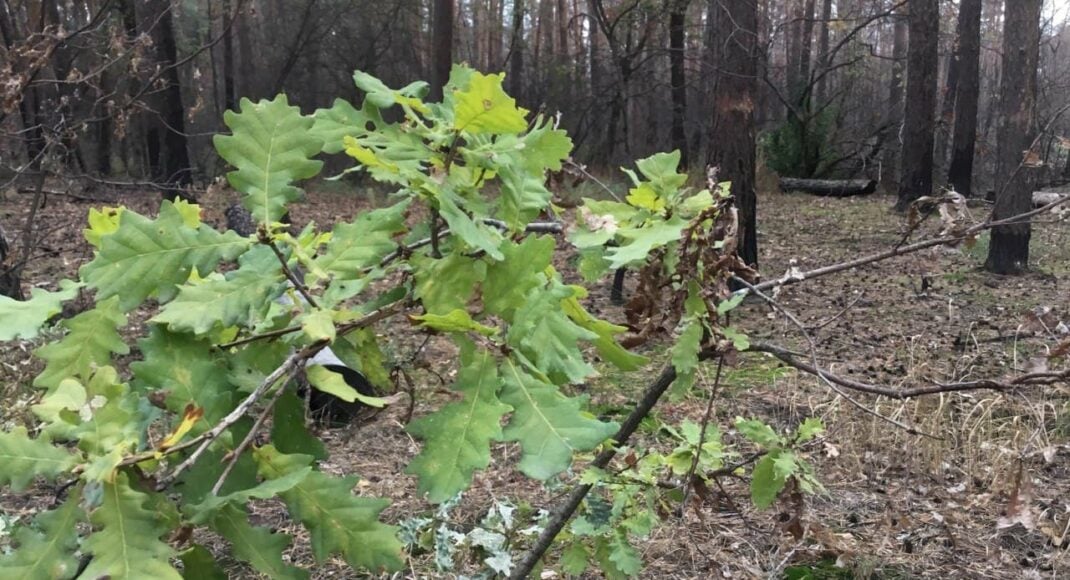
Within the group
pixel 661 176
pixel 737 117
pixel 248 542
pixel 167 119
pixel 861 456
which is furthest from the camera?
pixel 167 119

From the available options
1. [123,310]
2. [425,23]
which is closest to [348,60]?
[425,23]

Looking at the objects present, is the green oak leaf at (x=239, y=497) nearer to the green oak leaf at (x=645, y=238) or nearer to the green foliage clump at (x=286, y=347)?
the green foliage clump at (x=286, y=347)

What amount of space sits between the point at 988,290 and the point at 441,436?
7.54 metres

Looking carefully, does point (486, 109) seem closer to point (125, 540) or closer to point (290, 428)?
point (290, 428)

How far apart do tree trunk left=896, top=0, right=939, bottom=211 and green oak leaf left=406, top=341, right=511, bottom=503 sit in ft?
40.8

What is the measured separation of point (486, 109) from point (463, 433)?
0.34 meters

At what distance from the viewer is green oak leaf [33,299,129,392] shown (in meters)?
0.91

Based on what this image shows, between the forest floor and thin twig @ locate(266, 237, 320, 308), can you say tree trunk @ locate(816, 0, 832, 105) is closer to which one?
the forest floor

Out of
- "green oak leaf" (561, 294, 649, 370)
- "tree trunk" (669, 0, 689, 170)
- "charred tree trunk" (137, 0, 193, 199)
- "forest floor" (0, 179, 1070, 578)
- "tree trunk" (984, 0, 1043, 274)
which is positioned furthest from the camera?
"tree trunk" (669, 0, 689, 170)

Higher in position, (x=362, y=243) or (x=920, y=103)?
(x=920, y=103)

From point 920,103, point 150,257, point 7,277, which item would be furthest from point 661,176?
point 920,103

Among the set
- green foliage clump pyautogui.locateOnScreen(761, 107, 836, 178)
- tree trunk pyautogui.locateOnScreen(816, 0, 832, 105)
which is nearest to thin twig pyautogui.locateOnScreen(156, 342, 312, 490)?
tree trunk pyautogui.locateOnScreen(816, 0, 832, 105)

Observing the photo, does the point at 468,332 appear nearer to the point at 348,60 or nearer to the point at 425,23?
the point at 348,60

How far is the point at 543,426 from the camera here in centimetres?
85
